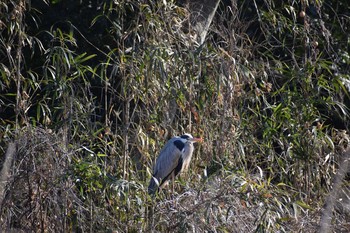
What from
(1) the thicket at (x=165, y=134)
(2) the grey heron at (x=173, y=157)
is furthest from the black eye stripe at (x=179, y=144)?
(1) the thicket at (x=165, y=134)

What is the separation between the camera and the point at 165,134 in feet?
17.3

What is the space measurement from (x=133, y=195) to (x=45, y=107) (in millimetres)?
1148

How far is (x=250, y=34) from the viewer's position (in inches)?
264

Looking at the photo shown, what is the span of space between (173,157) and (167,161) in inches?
2.0

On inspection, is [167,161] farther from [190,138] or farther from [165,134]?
[190,138]

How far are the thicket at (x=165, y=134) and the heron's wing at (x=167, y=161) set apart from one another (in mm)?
80

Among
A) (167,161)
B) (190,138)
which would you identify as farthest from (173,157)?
(190,138)

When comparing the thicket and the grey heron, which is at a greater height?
the thicket

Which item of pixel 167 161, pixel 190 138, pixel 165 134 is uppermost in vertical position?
pixel 190 138

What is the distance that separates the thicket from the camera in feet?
13.2

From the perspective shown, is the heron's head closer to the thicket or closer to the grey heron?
the grey heron

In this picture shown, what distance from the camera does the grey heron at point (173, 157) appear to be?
16.7 ft

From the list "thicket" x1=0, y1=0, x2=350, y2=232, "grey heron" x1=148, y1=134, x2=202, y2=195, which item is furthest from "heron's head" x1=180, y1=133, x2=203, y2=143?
"thicket" x1=0, y1=0, x2=350, y2=232

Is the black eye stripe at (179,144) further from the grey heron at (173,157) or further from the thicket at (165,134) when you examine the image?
the thicket at (165,134)
